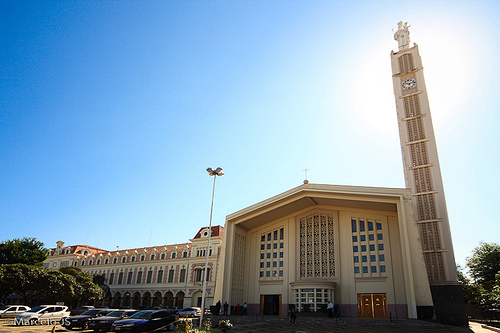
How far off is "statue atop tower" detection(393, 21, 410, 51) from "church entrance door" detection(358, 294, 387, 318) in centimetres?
3121

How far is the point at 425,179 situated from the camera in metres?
33.8

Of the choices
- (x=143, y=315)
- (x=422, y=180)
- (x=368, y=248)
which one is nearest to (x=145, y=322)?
(x=143, y=315)

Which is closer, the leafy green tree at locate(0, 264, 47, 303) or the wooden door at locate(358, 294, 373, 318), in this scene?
the wooden door at locate(358, 294, 373, 318)

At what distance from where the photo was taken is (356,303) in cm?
2841

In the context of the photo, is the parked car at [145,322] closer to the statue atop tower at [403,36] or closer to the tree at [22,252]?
the tree at [22,252]

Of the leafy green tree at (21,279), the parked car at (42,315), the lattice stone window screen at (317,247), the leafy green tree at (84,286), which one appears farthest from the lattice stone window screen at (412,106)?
the leafy green tree at (21,279)

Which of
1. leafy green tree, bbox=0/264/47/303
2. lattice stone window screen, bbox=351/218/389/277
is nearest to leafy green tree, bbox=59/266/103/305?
leafy green tree, bbox=0/264/47/303

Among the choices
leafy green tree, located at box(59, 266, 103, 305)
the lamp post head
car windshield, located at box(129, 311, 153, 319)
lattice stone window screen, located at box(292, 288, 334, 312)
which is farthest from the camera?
leafy green tree, located at box(59, 266, 103, 305)

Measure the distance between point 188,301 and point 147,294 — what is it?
8.54 m

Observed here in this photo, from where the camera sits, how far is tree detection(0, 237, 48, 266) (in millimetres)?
44344

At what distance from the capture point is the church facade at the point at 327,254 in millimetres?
27031

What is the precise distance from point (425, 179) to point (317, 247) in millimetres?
13629

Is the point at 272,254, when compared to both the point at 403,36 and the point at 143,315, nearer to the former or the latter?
the point at 143,315

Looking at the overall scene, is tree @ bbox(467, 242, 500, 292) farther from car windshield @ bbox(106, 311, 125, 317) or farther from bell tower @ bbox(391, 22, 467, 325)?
car windshield @ bbox(106, 311, 125, 317)
